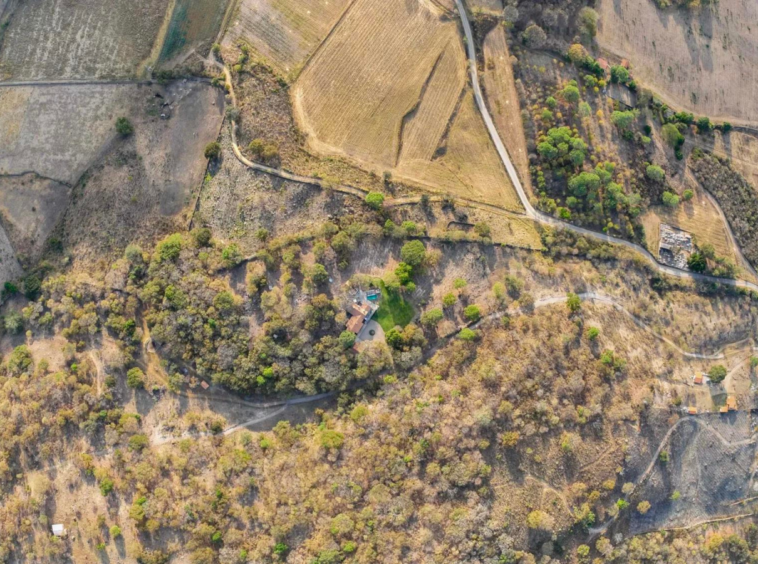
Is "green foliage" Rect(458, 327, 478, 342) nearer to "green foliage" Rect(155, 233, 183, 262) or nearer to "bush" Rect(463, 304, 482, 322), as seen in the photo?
"bush" Rect(463, 304, 482, 322)

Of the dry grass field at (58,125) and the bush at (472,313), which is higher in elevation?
the bush at (472,313)

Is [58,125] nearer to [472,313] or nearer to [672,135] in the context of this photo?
[472,313]

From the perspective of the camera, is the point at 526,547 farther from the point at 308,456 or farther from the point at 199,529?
the point at 199,529

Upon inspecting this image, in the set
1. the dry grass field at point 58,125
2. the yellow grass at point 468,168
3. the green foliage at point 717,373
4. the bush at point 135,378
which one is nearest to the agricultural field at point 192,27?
the dry grass field at point 58,125

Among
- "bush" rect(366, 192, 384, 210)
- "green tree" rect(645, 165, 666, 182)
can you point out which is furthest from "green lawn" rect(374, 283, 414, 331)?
"green tree" rect(645, 165, 666, 182)

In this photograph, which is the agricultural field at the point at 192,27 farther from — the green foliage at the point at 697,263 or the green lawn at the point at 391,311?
the green foliage at the point at 697,263

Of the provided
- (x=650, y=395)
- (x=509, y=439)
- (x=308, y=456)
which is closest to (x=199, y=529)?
(x=308, y=456)
